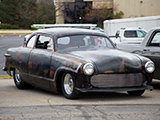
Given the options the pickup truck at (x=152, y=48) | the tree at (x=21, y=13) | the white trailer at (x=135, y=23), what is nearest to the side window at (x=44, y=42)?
the pickup truck at (x=152, y=48)

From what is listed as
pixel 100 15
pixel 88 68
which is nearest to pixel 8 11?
pixel 100 15

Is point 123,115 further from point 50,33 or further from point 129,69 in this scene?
point 50,33

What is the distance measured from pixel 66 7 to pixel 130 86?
86616 millimetres

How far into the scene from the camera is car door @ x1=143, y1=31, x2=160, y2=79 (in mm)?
9578

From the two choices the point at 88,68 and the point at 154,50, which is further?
the point at 154,50

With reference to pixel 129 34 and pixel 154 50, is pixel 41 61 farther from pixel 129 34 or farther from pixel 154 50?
pixel 129 34

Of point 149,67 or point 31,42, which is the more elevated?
point 31,42

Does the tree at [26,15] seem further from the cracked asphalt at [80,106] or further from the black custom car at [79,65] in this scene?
the cracked asphalt at [80,106]

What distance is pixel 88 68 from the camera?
761 centimetres

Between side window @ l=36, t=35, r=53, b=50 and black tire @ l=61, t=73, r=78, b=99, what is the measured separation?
112 cm

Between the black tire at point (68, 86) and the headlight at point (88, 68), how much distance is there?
36cm

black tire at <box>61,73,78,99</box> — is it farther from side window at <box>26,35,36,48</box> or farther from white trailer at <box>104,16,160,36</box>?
white trailer at <box>104,16,160,36</box>

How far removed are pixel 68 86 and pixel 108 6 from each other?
260 feet

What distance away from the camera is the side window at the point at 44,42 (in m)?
9.04
